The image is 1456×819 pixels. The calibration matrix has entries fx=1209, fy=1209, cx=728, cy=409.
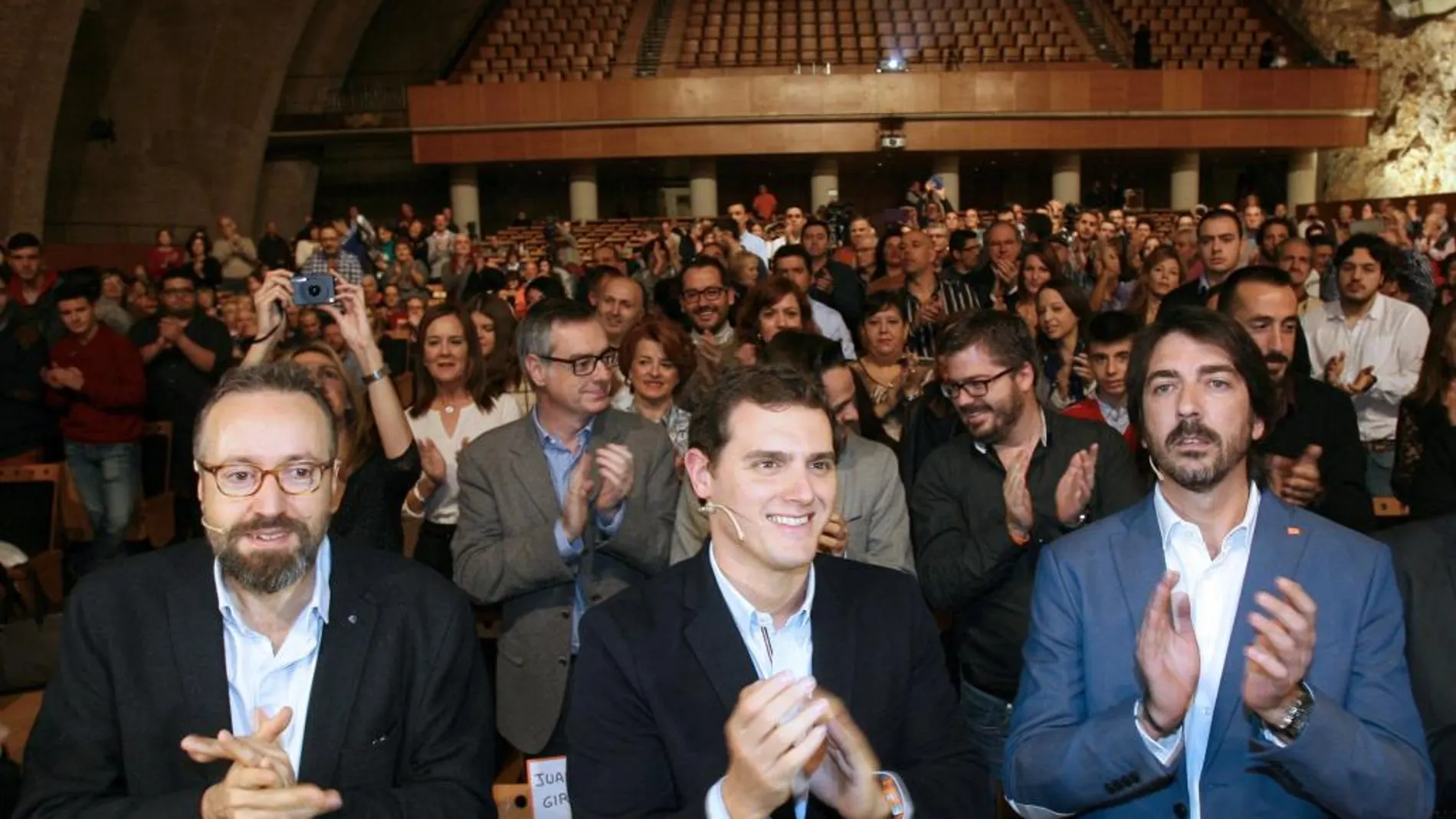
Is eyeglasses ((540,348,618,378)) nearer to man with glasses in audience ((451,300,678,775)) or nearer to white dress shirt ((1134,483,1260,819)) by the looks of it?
man with glasses in audience ((451,300,678,775))

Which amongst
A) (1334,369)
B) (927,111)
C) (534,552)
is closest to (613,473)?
(534,552)

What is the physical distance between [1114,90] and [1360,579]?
2034 cm

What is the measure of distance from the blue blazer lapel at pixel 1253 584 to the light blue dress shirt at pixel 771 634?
0.69m

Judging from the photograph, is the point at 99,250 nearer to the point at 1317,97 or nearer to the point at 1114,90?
the point at 1114,90

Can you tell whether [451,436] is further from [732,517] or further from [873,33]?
[873,33]

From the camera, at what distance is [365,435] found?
3.63m

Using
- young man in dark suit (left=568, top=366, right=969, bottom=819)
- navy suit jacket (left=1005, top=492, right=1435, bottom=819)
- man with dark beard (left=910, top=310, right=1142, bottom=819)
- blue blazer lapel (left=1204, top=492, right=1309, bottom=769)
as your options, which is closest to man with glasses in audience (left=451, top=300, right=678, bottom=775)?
man with dark beard (left=910, top=310, right=1142, bottom=819)

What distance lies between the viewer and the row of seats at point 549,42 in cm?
2177

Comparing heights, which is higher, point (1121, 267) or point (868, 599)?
point (1121, 267)

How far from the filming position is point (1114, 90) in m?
20.7

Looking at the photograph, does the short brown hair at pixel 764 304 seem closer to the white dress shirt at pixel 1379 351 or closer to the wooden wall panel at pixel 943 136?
the white dress shirt at pixel 1379 351

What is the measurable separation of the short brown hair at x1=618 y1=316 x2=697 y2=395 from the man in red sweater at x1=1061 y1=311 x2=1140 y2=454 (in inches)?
52.8

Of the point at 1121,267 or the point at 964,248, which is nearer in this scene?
the point at 964,248

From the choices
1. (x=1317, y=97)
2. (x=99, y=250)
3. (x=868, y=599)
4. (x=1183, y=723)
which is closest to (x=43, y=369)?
(x=868, y=599)
